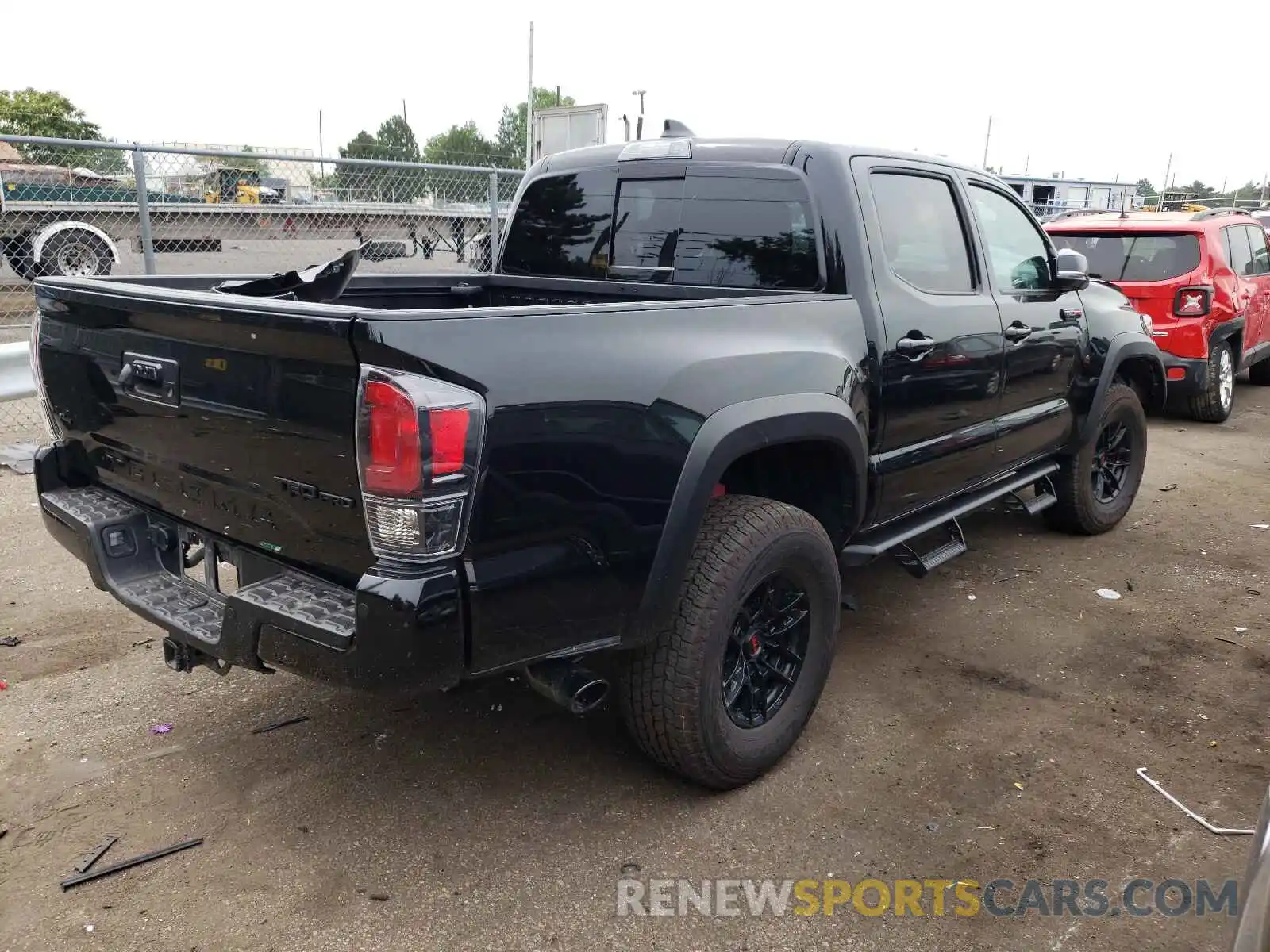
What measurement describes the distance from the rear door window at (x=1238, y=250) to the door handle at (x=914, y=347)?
638 centimetres

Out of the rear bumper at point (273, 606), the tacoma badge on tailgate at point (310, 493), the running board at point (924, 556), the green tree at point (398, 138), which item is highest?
the green tree at point (398, 138)

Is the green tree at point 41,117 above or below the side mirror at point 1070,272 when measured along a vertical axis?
above

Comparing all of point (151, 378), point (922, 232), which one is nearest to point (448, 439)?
point (151, 378)

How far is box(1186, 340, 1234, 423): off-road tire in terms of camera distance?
27.2 feet

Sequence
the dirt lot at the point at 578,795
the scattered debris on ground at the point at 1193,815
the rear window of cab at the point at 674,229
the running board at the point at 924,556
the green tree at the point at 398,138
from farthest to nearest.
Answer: the green tree at the point at 398,138
the running board at the point at 924,556
the rear window of cab at the point at 674,229
the scattered debris on ground at the point at 1193,815
the dirt lot at the point at 578,795

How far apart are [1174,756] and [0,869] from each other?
3.51m

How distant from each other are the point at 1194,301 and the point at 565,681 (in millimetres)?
7341

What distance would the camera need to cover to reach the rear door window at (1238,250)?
8.46m

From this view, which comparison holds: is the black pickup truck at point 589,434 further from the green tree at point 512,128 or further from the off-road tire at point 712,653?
the green tree at point 512,128

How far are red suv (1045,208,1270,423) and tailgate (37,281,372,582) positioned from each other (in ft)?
23.7

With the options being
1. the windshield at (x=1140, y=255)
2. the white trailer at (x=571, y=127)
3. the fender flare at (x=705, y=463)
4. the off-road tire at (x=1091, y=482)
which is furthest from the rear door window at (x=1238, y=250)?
the white trailer at (x=571, y=127)

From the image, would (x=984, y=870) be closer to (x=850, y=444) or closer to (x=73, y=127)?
(x=850, y=444)

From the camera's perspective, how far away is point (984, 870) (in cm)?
267

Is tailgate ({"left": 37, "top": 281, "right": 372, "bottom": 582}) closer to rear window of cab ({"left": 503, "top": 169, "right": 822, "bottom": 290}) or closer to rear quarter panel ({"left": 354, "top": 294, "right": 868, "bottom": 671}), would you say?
rear quarter panel ({"left": 354, "top": 294, "right": 868, "bottom": 671})
